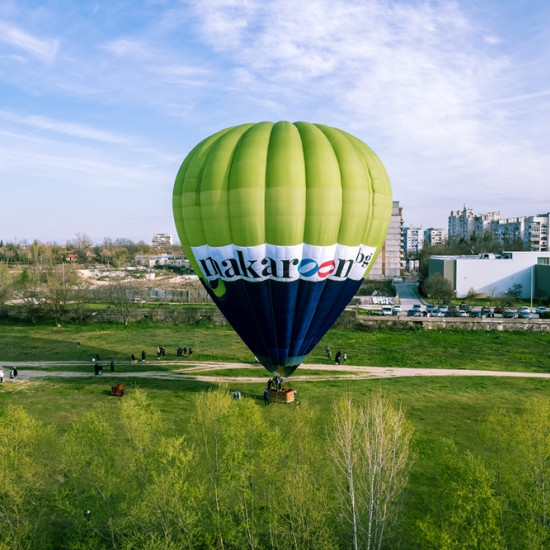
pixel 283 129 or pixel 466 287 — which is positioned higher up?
pixel 283 129

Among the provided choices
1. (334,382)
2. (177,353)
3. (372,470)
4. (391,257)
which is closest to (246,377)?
(334,382)

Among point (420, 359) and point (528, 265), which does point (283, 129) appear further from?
point (528, 265)

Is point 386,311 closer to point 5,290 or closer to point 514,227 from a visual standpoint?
point 5,290

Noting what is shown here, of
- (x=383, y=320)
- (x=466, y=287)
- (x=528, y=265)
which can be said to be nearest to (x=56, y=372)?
(x=383, y=320)

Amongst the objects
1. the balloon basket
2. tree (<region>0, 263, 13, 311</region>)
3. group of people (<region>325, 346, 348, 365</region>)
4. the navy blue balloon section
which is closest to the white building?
group of people (<region>325, 346, 348, 365</region>)

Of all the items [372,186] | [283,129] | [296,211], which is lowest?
[296,211]
